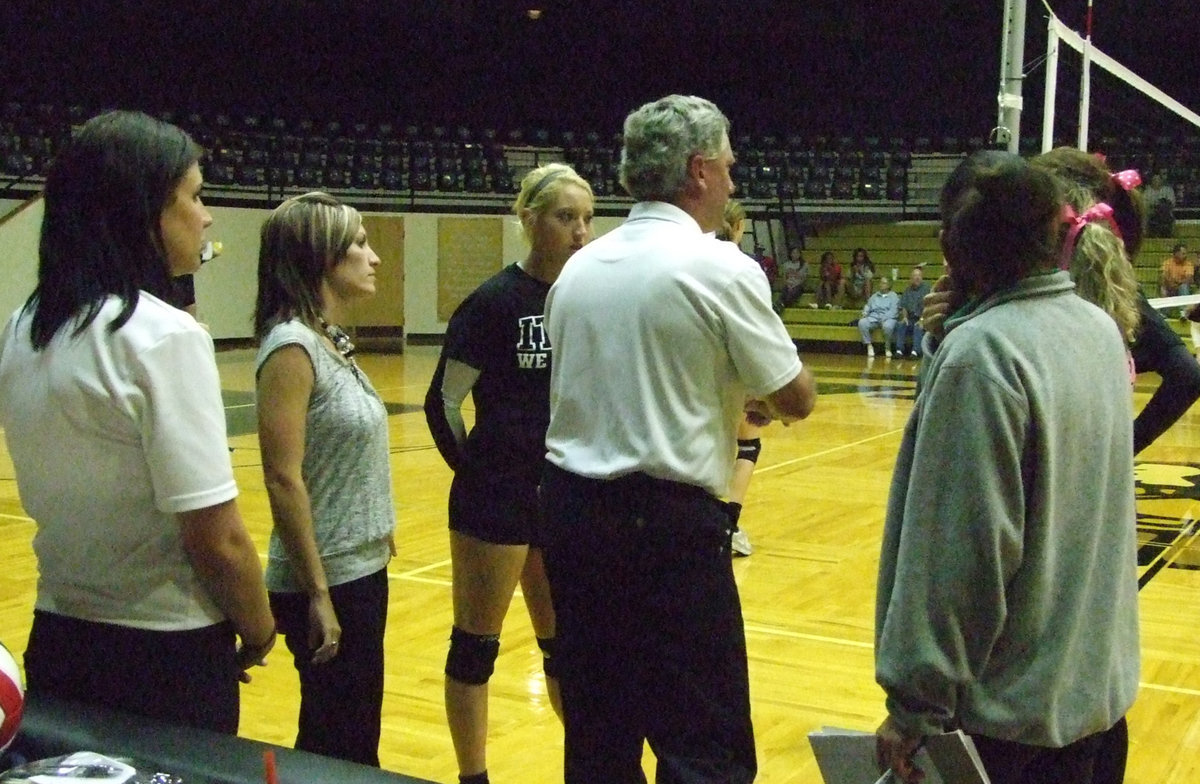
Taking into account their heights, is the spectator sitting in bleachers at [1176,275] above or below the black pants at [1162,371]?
below

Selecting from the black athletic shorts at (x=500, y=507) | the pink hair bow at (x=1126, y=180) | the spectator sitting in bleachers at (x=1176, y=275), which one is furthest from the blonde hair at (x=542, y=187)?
the spectator sitting in bleachers at (x=1176, y=275)

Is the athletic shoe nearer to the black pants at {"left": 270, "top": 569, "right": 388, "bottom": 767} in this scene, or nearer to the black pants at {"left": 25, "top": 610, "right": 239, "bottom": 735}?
the black pants at {"left": 270, "top": 569, "right": 388, "bottom": 767}

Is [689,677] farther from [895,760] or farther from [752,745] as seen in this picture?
[895,760]

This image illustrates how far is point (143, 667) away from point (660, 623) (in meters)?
0.79

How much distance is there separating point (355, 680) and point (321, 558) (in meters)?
0.23

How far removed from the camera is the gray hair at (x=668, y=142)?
208 cm

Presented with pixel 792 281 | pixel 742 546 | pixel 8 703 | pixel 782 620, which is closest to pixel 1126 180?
pixel 8 703

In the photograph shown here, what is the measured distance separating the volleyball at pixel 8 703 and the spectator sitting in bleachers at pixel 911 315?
16.0 meters

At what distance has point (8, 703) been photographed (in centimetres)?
161

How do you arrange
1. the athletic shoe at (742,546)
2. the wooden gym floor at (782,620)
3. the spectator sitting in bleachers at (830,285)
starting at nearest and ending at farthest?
the wooden gym floor at (782,620) < the athletic shoe at (742,546) < the spectator sitting in bleachers at (830,285)

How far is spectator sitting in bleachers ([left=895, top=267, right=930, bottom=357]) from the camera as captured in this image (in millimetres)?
17031

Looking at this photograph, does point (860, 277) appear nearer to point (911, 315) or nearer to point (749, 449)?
point (911, 315)

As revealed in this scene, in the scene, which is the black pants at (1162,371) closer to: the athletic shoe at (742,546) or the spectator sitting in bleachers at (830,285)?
the athletic shoe at (742,546)

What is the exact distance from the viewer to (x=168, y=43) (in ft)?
62.4
